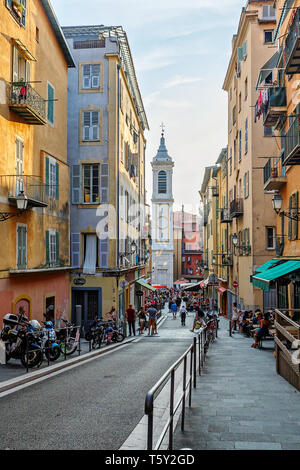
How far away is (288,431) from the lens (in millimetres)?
6551

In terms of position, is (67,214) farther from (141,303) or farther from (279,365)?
(141,303)

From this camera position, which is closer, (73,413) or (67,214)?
(73,413)

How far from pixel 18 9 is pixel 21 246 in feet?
30.0

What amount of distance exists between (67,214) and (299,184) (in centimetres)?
1329

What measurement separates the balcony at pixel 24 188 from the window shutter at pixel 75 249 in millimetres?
7749

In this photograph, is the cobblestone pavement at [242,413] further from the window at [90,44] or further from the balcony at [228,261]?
the balcony at [228,261]

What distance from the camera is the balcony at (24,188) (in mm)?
18469

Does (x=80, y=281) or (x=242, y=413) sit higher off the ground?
(x=80, y=281)

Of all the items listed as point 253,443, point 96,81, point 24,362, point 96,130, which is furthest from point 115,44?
point 253,443

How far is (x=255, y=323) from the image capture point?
80.0 feet

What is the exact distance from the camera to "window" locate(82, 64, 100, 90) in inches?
1264

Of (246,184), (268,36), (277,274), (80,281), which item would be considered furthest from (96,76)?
(277,274)

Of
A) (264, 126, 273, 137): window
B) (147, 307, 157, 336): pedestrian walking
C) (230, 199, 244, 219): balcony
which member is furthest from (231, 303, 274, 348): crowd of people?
(264, 126, 273, 137): window

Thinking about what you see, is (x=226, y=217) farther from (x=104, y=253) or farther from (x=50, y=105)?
(x=50, y=105)
